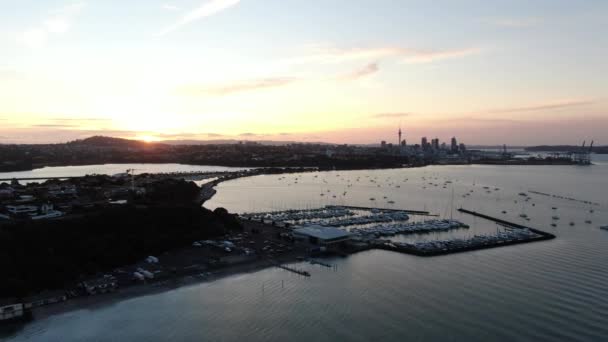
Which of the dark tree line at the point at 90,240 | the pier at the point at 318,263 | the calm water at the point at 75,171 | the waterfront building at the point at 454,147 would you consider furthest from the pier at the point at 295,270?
the waterfront building at the point at 454,147

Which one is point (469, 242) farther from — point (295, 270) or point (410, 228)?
point (295, 270)

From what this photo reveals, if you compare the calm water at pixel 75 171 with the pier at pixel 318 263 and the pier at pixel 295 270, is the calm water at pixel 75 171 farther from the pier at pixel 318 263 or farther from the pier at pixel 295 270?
the pier at pixel 295 270

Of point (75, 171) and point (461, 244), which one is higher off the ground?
point (75, 171)

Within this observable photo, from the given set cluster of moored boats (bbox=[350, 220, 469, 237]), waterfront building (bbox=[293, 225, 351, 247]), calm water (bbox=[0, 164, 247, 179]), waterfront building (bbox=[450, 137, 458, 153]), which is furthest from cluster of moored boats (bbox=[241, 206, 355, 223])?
waterfront building (bbox=[450, 137, 458, 153])

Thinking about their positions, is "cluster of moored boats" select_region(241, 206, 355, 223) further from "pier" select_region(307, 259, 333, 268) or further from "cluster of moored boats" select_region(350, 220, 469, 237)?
"pier" select_region(307, 259, 333, 268)

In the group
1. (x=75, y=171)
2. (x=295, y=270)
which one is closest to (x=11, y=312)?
(x=295, y=270)
